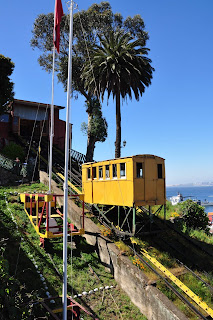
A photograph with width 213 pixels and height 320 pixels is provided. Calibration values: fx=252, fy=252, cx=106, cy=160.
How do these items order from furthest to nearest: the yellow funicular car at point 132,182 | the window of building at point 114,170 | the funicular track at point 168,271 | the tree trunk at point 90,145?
the tree trunk at point 90,145 < the window of building at point 114,170 < the yellow funicular car at point 132,182 < the funicular track at point 168,271

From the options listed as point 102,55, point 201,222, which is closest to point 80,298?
point 201,222

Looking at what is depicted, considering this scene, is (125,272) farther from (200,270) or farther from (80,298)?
(200,270)

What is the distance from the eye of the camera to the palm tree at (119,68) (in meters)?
23.1

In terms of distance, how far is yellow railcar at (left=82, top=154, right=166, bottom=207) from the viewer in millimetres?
13298

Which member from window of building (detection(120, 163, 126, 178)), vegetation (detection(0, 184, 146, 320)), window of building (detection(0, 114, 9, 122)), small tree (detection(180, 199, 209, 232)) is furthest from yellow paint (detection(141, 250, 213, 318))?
window of building (detection(0, 114, 9, 122))

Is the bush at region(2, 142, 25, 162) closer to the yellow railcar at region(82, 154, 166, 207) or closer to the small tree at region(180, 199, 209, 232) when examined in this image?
the yellow railcar at region(82, 154, 166, 207)

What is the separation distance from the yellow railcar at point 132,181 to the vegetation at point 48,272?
324 centimetres

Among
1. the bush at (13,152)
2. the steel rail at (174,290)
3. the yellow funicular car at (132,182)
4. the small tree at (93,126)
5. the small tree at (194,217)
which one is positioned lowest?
the steel rail at (174,290)

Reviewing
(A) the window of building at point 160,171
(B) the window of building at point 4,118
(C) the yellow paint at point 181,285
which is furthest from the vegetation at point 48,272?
(B) the window of building at point 4,118

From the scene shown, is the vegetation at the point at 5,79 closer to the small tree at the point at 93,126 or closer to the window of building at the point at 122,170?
the small tree at the point at 93,126

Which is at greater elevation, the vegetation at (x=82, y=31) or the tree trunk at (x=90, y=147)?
the vegetation at (x=82, y=31)

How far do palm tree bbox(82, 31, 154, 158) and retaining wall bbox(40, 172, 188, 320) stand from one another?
11930 millimetres

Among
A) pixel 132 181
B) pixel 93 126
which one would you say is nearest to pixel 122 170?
pixel 132 181

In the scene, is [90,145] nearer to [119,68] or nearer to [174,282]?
[119,68]
